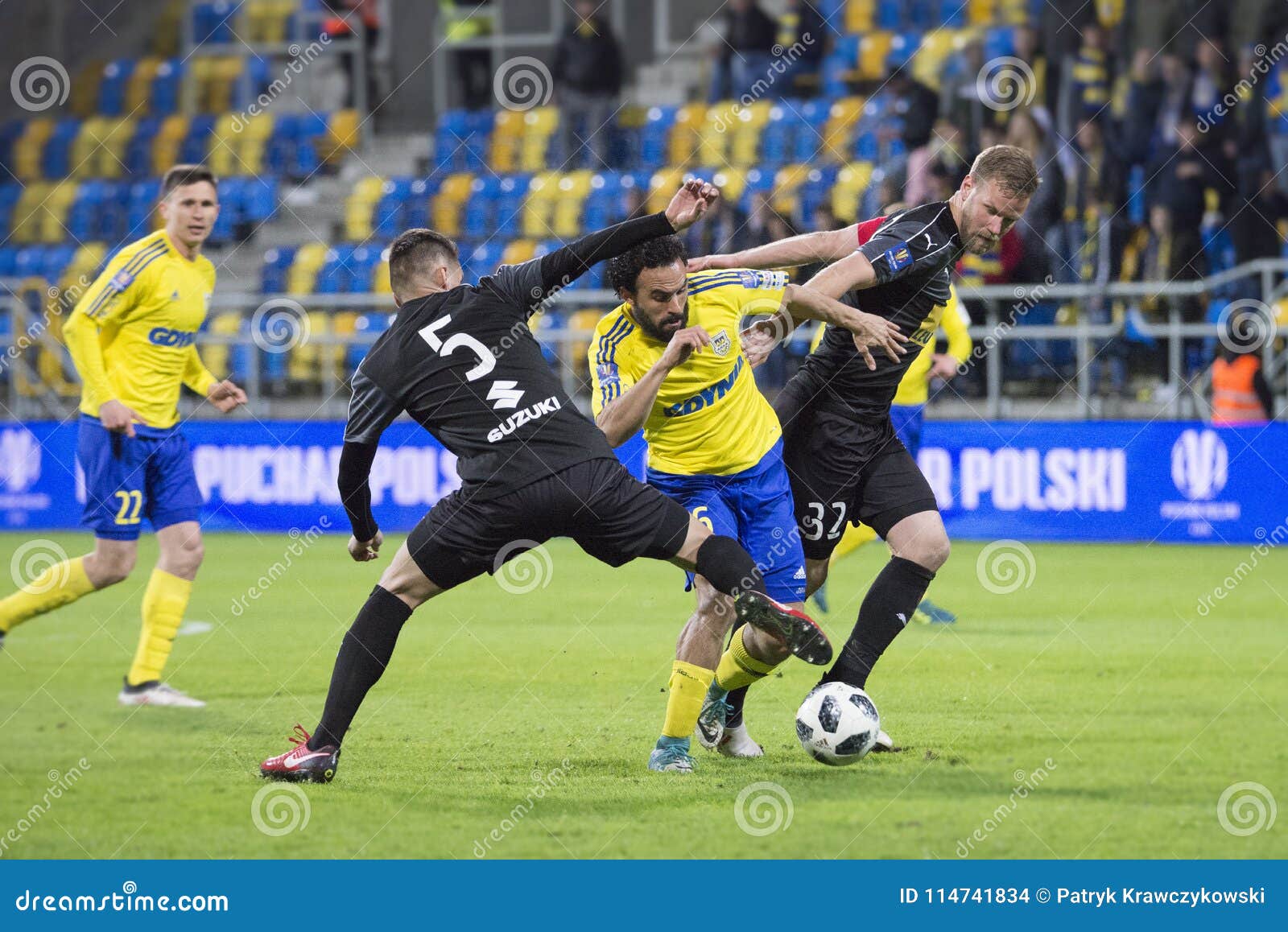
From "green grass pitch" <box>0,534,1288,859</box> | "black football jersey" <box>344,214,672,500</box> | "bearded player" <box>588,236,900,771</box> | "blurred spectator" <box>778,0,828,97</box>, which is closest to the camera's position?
"green grass pitch" <box>0,534,1288,859</box>

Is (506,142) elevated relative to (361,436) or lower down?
elevated

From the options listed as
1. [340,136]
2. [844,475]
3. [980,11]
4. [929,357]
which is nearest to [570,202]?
[340,136]

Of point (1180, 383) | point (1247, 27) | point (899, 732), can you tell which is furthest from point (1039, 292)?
point (899, 732)

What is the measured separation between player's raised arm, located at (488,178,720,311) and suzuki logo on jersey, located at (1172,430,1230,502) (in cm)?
924

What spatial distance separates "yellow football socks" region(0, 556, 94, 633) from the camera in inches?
316

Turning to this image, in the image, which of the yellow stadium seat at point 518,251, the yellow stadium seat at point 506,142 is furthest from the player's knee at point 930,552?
the yellow stadium seat at point 506,142

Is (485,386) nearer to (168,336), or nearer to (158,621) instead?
(158,621)

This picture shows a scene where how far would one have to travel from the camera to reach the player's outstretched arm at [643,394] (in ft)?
17.9

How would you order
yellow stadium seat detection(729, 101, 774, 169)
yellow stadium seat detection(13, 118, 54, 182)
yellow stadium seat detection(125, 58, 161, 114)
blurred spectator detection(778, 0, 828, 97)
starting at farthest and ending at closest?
yellow stadium seat detection(125, 58, 161, 114) < yellow stadium seat detection(13, 118, 54, 182) < yellow stadium seat detection(729, 101, 774, 169) < blurred spectator detection(778, 0, 828, 97)

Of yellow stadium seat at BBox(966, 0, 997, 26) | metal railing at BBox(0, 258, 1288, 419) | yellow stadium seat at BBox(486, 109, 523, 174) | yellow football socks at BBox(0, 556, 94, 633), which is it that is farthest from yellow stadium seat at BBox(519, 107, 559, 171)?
yellow football socks at BBox(0, 556, 94, 633)

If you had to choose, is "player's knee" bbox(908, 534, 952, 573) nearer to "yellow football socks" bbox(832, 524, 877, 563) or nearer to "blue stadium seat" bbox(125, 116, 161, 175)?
"yellow football socks" bbox(832, 524, 877, 563)

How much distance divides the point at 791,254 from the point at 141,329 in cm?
364

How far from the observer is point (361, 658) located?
5.86m

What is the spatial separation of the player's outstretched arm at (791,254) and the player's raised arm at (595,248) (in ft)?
1.62
